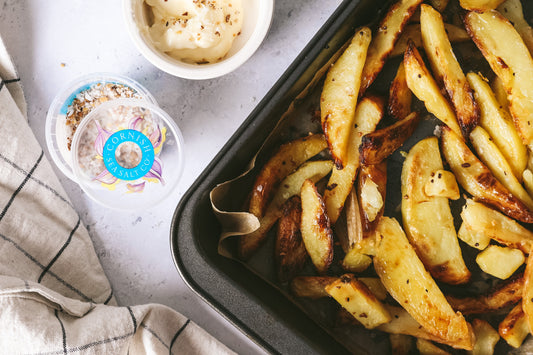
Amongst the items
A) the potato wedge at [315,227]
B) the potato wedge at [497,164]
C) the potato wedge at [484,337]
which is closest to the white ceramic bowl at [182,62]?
the potato wedge at [315,227]

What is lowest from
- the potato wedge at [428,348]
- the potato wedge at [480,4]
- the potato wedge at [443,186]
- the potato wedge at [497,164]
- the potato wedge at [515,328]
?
the potato wedge at [428,348]

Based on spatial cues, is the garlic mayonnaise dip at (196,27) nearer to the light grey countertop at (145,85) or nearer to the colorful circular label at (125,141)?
the light grey countertop at (145,85)

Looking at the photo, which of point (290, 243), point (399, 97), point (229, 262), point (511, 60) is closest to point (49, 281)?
point (229, 262)

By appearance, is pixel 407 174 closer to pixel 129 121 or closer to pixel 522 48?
pixel 522 48

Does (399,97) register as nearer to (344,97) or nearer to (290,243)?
(344,97)

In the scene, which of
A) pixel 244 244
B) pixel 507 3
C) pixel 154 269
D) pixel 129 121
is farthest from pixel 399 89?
pixel 154 269

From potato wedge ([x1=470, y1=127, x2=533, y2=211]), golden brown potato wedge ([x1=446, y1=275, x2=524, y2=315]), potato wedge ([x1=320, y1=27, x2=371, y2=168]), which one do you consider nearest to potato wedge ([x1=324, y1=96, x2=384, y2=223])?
potato wedge ([x1=320, y1=27, x2=371, y2=168])
